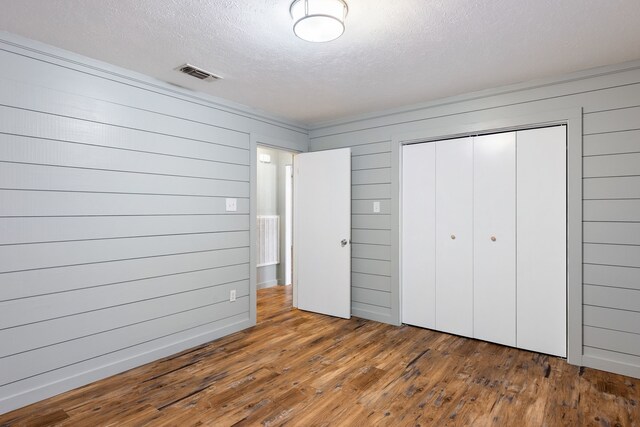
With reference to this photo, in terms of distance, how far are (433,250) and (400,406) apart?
1.76 meters

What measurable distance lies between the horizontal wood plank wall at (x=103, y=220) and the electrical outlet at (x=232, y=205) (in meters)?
0.06

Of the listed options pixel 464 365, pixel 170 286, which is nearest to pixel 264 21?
pixel 170 286

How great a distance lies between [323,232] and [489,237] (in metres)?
1.80

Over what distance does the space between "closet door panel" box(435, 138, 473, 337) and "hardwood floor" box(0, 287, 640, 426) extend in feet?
0.90

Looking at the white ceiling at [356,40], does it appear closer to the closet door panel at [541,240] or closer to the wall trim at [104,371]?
the closet door panel at [541,240]

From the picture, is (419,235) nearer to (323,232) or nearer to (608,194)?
A: (323,232)

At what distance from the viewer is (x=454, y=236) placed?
3.53 meters

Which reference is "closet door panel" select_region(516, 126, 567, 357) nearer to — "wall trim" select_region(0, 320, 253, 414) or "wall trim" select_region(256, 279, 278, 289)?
"wall trim" select_region(0, 320, 253, 414)

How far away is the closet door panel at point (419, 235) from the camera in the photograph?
3680 mm

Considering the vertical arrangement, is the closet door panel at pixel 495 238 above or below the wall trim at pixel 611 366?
above

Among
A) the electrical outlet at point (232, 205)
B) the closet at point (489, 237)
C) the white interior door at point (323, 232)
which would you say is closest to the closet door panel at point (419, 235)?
the closet at point (489, 237)

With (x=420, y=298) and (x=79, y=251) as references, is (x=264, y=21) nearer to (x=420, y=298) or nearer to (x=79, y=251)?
(x=79, y=251)

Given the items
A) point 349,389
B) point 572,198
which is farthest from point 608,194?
point 349,389

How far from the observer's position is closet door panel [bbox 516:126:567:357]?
2975 mm
